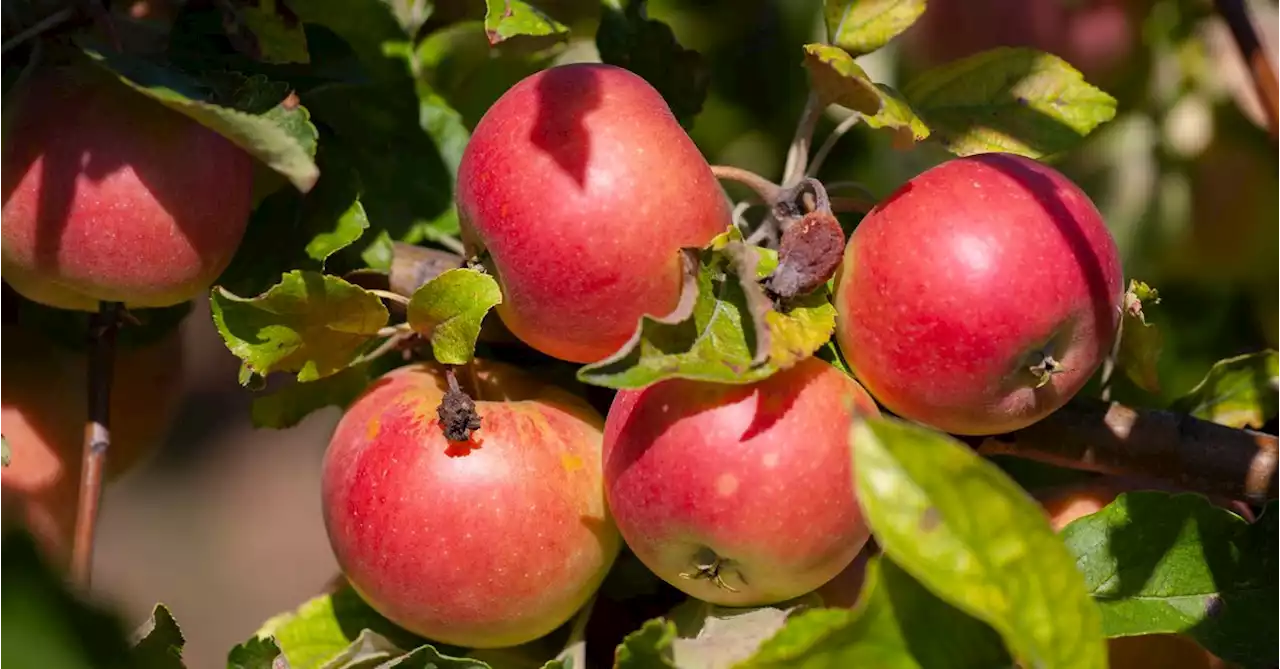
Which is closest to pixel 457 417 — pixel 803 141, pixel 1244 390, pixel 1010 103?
pixel 803 141

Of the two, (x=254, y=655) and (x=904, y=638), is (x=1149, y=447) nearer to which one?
(x=904, y=638)

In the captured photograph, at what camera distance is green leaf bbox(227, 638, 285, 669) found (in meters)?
0.67

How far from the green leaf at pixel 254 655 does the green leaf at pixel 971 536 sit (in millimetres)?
366

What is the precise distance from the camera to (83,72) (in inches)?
28.1

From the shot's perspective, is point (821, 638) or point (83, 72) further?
point (83, 72)

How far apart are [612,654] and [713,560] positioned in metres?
0.16

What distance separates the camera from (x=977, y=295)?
2.06 feet

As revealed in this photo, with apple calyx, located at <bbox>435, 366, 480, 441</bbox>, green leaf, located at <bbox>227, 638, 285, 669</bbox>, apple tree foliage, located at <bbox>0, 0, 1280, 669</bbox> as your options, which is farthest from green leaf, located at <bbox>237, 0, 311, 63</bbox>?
green leaf, located at <bbox>227, 638, 285, 669</bbox>

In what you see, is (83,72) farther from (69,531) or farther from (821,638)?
(821,638)

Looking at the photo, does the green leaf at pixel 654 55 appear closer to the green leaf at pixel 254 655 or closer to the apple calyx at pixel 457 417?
the apple calyx at pixel 457 417

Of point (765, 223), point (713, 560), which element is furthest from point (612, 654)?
point (765, 223)

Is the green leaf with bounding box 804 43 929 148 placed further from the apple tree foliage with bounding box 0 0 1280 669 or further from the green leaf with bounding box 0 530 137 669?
the green leaf with bounding box 0 530 137 669

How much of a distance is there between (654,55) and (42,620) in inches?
22.9

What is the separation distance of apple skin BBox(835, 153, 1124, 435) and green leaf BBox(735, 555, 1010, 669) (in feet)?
0.53
